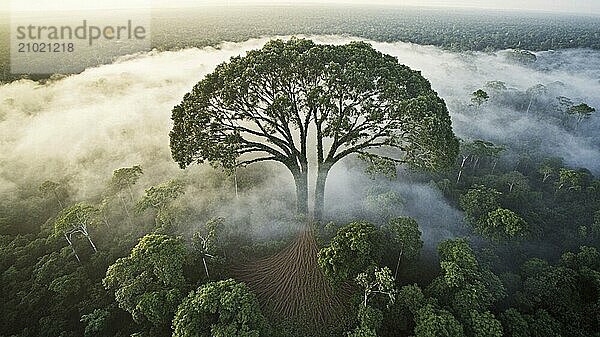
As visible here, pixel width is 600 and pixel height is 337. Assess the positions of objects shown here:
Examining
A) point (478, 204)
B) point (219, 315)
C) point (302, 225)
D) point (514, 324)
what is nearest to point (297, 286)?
point (302, 225)

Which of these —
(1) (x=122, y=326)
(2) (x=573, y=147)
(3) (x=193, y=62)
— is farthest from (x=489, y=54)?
(1) (x=122, y=326)

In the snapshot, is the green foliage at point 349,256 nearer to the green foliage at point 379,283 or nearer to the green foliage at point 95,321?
the green foliage at point 379,283

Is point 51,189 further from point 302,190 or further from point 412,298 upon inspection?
point 412,298

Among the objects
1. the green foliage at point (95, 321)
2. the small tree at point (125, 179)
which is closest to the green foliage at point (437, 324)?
the green foliage at point (95, 321)

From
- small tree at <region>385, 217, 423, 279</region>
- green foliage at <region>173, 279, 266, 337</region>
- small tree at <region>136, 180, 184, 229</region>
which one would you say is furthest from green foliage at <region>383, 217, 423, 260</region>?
small tree at <region>136, 180, 184, 229</region>

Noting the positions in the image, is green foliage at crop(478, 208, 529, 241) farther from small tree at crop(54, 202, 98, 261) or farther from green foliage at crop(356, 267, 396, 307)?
small tree at crop(54, 202, 98, 261)

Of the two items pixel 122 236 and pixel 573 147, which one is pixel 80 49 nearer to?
pixel 122 236
